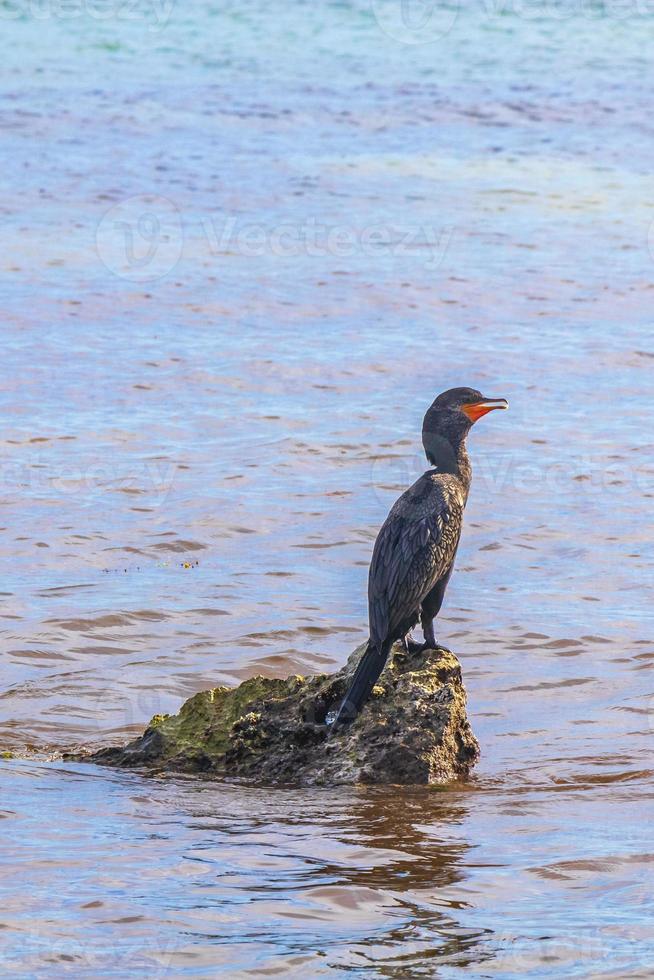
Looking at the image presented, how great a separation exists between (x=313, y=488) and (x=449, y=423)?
363 centimetres

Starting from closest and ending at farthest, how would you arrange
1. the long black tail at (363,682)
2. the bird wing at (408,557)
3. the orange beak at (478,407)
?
the long black tail at (363,682) < the bird wing at (408,557) < the orange beak at (478,407)

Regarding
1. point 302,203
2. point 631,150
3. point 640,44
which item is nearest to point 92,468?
point 302,203

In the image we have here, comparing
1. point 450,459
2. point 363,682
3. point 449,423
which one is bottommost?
point 363,682

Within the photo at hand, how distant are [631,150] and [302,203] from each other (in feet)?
17.0

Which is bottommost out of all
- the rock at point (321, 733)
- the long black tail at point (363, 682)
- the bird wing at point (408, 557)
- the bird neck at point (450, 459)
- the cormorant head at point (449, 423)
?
the rock at point (321, 733)

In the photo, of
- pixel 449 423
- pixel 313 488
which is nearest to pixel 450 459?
pixel 449 423

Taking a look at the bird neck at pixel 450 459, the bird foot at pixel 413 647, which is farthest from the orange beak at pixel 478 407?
the bird foot at pixel 413 647

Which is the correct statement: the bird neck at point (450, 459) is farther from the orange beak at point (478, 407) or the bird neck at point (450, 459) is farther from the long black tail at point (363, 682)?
the long black tail at point (363, 682)

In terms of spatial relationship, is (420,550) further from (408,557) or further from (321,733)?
(321,733)

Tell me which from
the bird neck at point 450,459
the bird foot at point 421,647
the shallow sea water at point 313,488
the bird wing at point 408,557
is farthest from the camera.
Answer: the bird neck at point 450,459

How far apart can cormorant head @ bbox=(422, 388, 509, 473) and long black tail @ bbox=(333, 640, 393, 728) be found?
1062mm

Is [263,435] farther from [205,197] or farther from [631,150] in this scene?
[631,150]

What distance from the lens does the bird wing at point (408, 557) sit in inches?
224

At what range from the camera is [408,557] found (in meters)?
5.83
